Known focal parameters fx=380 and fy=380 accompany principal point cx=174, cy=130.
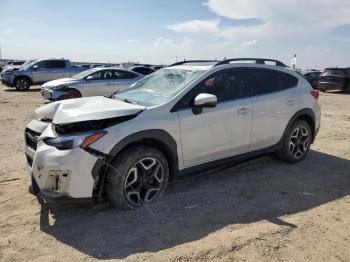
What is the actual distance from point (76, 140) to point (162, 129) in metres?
1.00

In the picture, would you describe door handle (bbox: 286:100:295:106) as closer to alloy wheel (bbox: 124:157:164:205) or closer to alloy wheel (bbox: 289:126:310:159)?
alloy wheel (bbox: 289:126:310:159)

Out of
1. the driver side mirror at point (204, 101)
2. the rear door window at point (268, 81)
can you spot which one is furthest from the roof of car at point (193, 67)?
the rear door window at point (268, 81)

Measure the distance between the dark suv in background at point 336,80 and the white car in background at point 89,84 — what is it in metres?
13.5

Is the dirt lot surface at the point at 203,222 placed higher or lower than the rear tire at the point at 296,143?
lower

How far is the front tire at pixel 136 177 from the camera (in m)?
4.09

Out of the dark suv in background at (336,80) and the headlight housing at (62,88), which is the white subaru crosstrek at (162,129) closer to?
the headlight housing at (62,88)

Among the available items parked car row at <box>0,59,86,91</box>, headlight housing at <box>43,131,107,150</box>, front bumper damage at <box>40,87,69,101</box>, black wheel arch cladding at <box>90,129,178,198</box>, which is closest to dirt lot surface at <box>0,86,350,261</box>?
black wheel arch cladding at <box>90,129,178,198</box>

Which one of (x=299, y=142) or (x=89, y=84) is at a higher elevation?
(x=89, y=84)

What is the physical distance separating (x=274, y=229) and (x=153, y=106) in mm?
1900

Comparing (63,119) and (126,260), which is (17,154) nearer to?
(63,119)

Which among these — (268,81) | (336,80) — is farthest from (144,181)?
(336,80)

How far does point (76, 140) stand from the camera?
3846 millimetres

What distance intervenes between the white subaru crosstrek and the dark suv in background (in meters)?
18.5

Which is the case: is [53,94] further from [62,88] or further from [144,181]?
[144,181]
